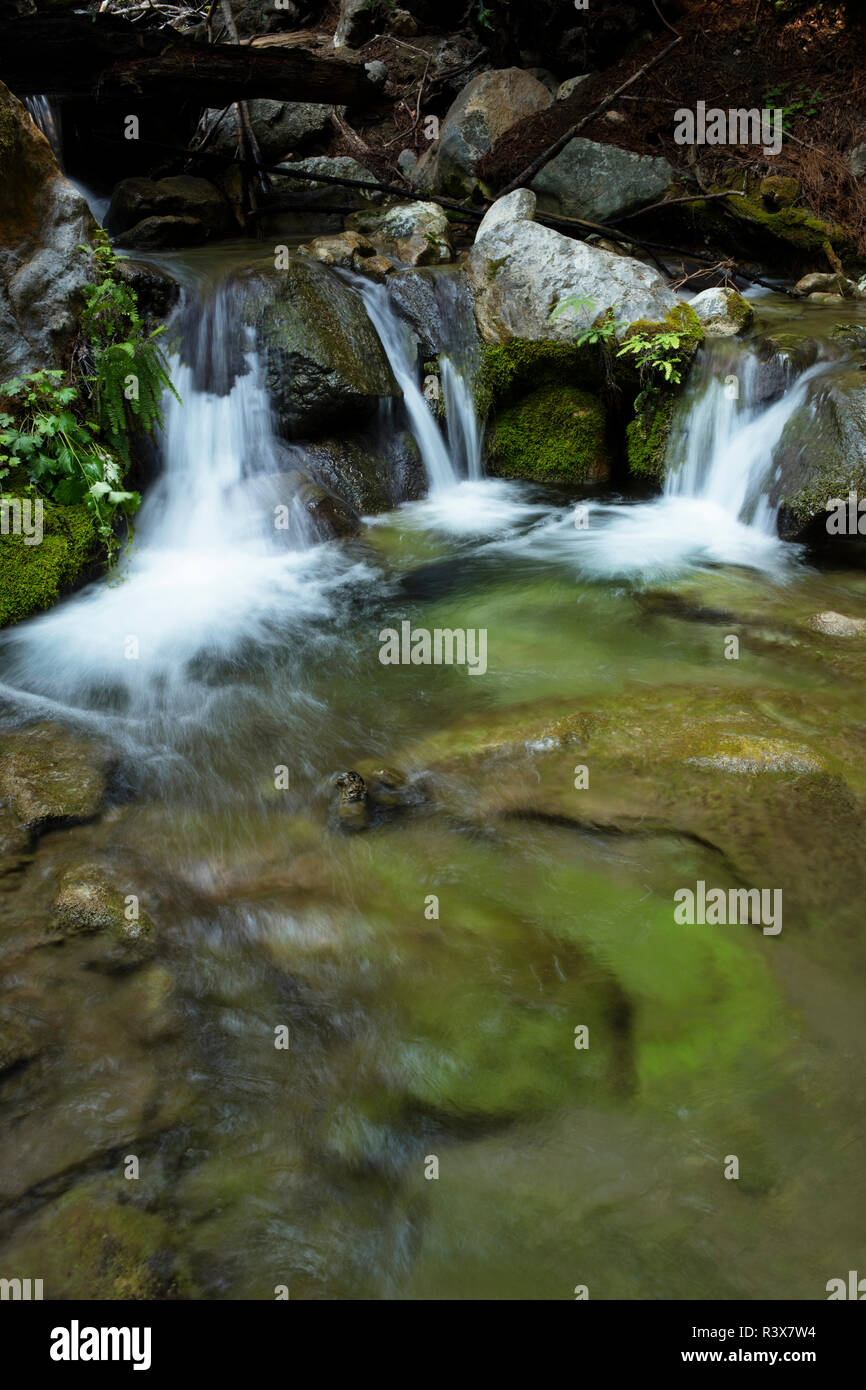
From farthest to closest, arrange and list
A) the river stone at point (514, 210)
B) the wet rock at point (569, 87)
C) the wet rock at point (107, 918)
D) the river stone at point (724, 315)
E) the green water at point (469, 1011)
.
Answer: the wet rock at point (569, 87) < the river stone at point (514, 210) < the river stone at point (724, 315) < the wet rock at point (107, 918) < the green water at point (469, 1011)

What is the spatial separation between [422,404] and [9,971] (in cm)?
729

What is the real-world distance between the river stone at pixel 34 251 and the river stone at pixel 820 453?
6.30 metres

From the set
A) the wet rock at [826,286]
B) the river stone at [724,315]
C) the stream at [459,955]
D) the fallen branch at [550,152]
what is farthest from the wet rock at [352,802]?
the fallen branch at [550,152]

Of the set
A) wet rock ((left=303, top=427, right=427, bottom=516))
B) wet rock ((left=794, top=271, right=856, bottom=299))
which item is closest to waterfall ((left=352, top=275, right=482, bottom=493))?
wet rock ((left=303, top=427, right=427, bottom=516))

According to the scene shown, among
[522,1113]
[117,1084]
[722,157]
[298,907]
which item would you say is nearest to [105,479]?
[298,907]

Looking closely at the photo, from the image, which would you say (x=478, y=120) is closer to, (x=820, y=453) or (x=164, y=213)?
(x=164, y=213)

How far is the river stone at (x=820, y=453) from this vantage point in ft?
23.1

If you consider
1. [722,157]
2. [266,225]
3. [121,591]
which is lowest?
[121,591]

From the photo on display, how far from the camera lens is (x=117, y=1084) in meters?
3.00

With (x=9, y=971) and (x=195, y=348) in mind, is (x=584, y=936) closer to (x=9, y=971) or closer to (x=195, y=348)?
(x=9, y=971)

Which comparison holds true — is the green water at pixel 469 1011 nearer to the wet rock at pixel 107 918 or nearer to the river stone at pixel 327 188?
the wet rock at pixel 107 918

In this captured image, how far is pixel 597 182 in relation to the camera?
1145 cm

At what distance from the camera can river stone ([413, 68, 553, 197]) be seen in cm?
1282
